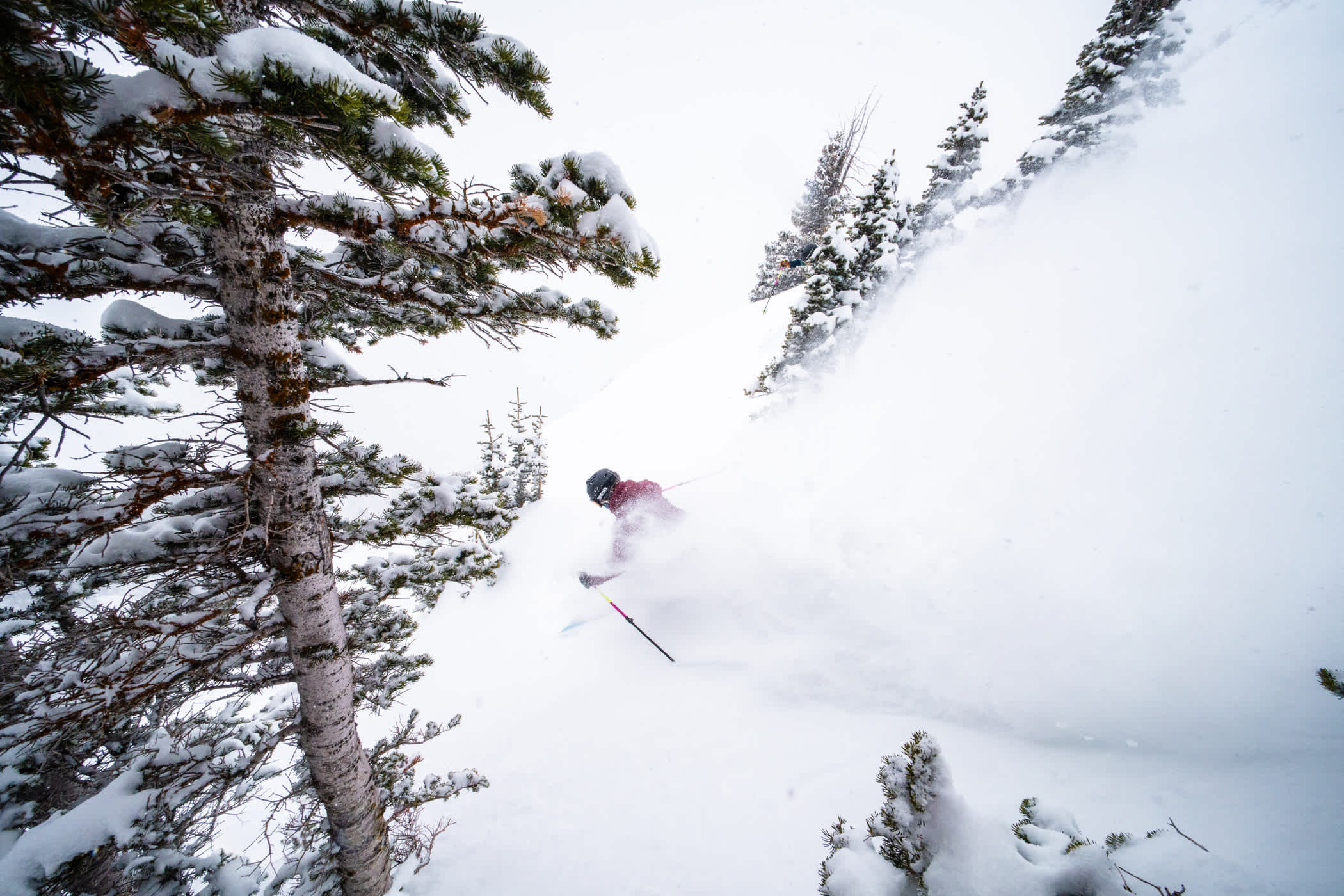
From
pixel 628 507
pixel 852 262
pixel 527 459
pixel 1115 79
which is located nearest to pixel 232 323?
pixel 628 507

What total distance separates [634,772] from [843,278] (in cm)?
1364

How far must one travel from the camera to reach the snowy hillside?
4.75m

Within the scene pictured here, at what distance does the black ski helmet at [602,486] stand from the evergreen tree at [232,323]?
569 centimetres

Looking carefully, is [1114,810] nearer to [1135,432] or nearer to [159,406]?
[1135,432]

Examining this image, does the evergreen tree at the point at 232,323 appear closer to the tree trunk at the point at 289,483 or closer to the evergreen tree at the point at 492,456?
the tree trunk at the point at 289,483

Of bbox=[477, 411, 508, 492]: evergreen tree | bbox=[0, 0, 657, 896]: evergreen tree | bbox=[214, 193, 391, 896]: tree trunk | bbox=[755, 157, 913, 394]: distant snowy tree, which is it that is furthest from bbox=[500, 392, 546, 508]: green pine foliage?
bbox=[214, 193, 391, 896]: tree trunk

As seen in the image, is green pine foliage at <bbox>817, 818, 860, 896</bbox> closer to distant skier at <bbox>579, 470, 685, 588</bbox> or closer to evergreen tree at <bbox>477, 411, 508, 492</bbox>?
distant skier at <bbox>579, 470, 685, 588</bbox>

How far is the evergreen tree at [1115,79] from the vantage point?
1235 centimetres

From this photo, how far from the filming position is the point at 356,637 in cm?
484

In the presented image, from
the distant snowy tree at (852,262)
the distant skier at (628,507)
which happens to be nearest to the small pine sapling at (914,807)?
the distant skier at (628,507)

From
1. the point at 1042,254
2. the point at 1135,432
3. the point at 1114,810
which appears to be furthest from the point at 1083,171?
the point at 1114,810

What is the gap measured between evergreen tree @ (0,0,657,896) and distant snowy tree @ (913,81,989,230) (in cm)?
1483

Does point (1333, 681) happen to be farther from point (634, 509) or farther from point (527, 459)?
point (527, 459)

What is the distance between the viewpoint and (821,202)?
26.2 m
